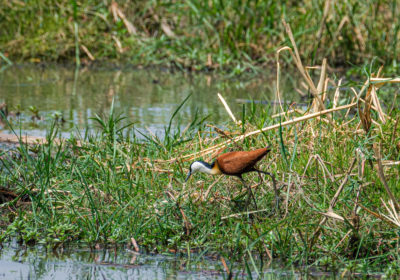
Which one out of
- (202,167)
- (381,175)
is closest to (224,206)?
(202,167)

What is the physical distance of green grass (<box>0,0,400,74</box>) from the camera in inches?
457

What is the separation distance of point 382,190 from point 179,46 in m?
8.80

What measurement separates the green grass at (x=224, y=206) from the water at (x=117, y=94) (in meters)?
2.07

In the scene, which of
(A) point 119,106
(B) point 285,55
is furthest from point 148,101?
(B) point 285,55

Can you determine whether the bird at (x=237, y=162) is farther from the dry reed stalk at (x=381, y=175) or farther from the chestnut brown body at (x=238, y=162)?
the dry reed stalk at (x=381, y=175)

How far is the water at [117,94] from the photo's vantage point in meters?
8.09

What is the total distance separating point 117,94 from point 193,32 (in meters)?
3.62

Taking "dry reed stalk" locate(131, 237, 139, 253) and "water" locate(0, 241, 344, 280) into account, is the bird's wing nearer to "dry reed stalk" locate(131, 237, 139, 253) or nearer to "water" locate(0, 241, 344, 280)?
"water" locate(0, 241, 344, 280)

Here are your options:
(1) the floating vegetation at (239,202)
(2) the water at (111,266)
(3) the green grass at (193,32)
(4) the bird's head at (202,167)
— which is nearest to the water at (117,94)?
(3) the green grass at (193,32)

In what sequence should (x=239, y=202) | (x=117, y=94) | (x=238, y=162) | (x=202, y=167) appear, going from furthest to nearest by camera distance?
(x=117, y=94) → (x=239, y=202) → (x=202, y=167) → (x=238, y=162)

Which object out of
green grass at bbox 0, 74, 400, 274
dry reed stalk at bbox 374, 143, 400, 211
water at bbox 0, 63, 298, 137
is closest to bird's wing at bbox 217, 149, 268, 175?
green grass at bbox 0, 74, 400, 274

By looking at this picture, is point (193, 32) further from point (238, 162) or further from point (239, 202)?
point (238, 162)

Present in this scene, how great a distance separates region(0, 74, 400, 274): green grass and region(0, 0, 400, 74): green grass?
6.17 meters

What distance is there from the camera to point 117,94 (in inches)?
393
